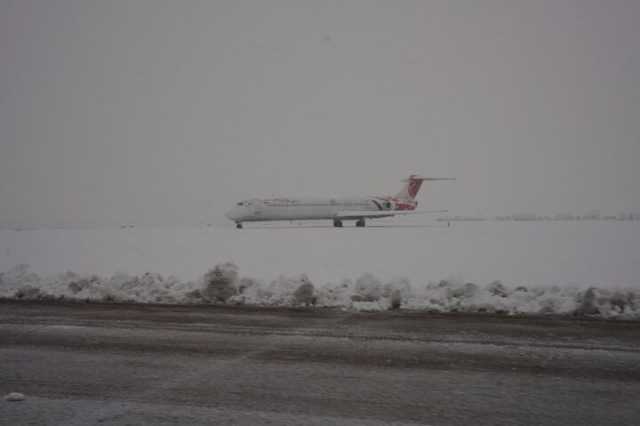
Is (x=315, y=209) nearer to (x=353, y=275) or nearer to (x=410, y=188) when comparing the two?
(x=410, y=188)

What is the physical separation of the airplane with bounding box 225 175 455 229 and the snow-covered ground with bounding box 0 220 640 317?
17.6 m

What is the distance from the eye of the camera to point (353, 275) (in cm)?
1437

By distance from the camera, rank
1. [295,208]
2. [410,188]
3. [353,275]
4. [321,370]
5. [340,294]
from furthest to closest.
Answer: [410,188] < [295,208] < [353,275] < [340,294] < [321,370]

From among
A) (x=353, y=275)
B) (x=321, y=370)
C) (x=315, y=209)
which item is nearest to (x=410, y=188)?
(x=315, y=209)

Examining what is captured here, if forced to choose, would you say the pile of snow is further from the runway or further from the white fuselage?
the white fuselage

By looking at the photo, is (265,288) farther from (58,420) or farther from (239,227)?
(239,227)

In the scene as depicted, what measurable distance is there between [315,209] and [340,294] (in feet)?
118

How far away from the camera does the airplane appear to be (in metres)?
42.8

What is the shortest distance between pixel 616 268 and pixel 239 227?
33619mm

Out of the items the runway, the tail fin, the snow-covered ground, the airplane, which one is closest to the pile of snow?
the snow-covered ground

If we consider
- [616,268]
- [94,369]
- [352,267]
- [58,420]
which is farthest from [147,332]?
[616,268]

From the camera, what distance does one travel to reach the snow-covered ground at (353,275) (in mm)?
8805

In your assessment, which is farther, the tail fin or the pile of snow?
the tail fin

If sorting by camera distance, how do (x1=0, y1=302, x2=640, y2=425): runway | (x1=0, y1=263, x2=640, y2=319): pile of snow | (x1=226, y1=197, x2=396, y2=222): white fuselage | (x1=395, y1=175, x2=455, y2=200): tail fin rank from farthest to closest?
(x1=395, y1=175, x2=455, y2=200): tail fin < (x1=226, y1=197, x2=396, y2=222): white fuselage < (x1=0, y1=263, x2=640, y2=319): pile of snow < (x1=0, y1=302, x2=640, y2=425): runway
